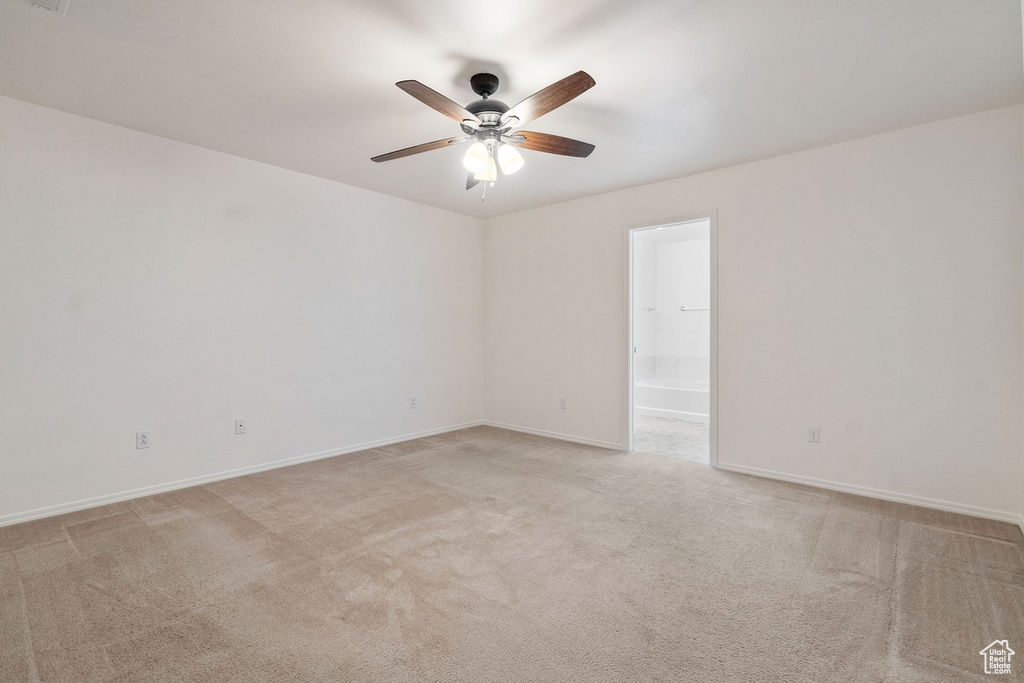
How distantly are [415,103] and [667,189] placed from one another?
245cm

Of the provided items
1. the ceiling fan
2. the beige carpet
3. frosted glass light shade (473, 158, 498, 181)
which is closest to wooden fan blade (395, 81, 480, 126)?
the ceiling fan

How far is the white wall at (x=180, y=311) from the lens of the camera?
278 cm

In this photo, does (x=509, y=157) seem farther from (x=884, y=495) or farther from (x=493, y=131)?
(x=884, y=495)

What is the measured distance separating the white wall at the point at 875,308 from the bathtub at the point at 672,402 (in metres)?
1.98

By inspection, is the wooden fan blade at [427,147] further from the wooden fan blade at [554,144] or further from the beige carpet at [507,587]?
the beige carpet at [507,587]

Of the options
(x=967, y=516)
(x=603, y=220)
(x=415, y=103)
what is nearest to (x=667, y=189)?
(x=603, y=220)

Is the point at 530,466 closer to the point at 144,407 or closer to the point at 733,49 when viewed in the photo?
the point at 144,407

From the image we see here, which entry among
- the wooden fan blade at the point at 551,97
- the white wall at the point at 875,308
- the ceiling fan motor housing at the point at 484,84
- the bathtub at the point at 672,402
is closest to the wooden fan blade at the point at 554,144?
the wooden fan blade at the point at 551,97

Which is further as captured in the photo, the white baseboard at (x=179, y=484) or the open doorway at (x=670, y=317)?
the open doorway at (x=670, y=317)

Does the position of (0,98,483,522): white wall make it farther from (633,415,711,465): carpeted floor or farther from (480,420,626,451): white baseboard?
(633,415,711,465): carpeted floor

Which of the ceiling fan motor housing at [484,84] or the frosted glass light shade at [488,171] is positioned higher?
the ceiling fan motor housing at [484,84]

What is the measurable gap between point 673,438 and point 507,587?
342 cm

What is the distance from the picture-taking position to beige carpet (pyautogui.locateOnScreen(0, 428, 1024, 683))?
158cm

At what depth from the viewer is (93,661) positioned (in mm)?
1569
